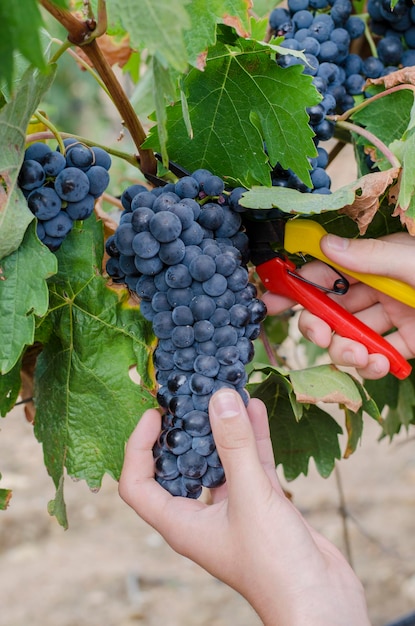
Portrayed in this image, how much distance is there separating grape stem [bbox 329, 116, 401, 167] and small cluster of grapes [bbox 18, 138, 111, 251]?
0.31 meters

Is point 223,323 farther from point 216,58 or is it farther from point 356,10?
point 356,10

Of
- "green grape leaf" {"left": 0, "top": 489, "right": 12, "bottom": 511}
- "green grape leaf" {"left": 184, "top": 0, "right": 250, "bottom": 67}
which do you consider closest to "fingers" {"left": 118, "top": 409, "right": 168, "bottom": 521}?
"green grape leaf" {"left": 0, "top": 489, "right": 12, "bottom": 511}

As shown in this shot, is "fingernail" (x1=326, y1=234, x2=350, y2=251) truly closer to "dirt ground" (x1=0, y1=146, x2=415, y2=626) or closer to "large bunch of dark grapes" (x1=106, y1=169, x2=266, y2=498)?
"large bunch of dark grapes" (x1=106, y1=169, x2=266, y2=498)

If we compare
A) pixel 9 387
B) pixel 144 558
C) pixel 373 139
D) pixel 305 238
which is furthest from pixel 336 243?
pixel 144 558

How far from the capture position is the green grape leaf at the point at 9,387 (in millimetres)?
810

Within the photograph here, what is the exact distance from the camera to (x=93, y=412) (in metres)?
0.78

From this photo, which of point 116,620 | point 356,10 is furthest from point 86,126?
point 356,10

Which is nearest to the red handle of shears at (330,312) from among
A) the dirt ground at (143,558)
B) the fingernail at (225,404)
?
the fingernail at (225,404)

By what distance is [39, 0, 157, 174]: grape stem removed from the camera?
23.8 inches

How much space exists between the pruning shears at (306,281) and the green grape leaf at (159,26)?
1.00 ft

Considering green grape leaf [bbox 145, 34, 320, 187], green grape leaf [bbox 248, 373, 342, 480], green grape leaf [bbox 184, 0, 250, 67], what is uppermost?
green grape leaf [bbox 184, 0, 250, 67]

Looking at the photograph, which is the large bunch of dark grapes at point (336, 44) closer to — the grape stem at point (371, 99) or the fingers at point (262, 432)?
the grape stem at point (371, 99)

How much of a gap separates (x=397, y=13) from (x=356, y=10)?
142 millimetres

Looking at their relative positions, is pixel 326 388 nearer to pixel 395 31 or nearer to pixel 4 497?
pixel 4 497
